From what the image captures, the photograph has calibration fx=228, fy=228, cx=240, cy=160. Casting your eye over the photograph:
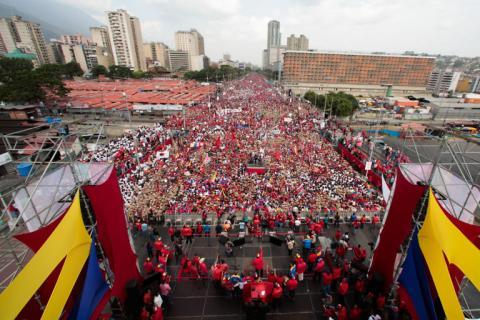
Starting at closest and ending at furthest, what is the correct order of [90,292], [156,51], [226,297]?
1. [90,292]
2. [226,297]
3. [156,51]

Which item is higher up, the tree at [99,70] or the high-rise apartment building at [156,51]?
the high-rise apartment building at [156,51]

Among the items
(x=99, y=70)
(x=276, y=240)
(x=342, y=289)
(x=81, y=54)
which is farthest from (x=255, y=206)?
(x=81, y=54)

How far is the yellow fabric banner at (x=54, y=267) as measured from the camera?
15.1ft

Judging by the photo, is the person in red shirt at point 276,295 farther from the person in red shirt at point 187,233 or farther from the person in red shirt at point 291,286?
the person in red shirt at point 187,233

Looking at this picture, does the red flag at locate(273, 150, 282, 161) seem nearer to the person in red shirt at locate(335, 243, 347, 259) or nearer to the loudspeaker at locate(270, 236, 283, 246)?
the loudspeaker at locate(270, 236, 283, 246)

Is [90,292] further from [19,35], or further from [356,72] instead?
[19,35]

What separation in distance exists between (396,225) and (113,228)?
9292mm

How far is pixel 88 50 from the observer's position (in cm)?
12606

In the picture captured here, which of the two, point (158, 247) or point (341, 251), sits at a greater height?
point (158, 247)

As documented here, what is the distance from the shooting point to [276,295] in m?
7.93

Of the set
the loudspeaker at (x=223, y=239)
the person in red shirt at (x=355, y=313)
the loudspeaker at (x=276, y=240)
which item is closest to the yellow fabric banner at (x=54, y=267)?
the loudspeaker at (x=223, y=239)

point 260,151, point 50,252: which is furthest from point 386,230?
point 260,151

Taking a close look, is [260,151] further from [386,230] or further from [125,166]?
[386,230]

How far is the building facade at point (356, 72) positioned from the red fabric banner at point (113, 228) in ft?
307
